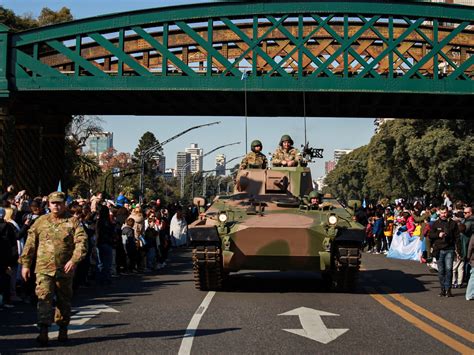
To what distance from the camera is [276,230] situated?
15.7 metres

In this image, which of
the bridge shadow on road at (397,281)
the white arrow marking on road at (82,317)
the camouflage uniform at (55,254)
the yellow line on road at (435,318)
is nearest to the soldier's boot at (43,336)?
the camouflage uniform at (55,254)

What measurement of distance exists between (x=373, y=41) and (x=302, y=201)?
2246 centimetres

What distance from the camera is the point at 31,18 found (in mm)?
57688

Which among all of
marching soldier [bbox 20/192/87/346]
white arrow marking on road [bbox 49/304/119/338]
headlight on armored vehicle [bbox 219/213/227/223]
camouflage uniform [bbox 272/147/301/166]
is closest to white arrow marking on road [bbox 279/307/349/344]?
white arrow marking on road [bbox 49/304/119/338]

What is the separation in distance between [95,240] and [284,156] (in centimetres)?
466

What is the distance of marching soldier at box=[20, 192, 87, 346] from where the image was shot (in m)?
10.4

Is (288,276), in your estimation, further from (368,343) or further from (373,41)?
(373,41)

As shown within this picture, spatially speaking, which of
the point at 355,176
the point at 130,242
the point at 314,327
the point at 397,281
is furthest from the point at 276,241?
the point at 355,176

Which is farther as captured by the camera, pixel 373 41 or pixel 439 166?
pixel 439 166

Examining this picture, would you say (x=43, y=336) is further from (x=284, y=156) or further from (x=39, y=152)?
(x=39, y=152)

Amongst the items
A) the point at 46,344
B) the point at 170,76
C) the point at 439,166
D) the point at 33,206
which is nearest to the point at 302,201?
the point at 33,206

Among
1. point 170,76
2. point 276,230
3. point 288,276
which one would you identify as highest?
point 170,76

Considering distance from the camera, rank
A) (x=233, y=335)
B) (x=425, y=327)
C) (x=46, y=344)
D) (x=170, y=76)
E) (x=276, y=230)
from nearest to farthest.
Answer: (x=46, y=344) → (x=233, y=335) → (x=425, y=327) → (x=276, y=230) → (x=170, y=76)

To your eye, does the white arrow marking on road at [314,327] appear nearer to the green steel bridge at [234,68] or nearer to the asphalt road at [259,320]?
the asphalt road at [259,320]
